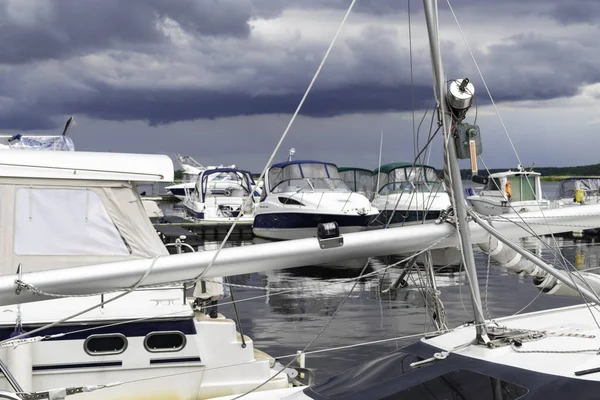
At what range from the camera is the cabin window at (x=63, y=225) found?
7660 mm

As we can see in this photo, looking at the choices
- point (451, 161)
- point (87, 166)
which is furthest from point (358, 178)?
point (451, 161)

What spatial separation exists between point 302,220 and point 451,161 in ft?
76.4

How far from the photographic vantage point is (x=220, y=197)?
42.6 metres

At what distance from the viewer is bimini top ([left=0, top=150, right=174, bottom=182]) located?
779 cm

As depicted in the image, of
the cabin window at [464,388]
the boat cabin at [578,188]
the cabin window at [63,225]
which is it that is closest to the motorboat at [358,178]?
the boat cabin at [578,188]

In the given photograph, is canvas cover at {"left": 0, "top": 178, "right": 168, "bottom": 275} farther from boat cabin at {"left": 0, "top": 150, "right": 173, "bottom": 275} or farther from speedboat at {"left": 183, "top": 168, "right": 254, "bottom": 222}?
speedboat at {"left": 183, "top": 168, "right": 254, "bottom": 222}

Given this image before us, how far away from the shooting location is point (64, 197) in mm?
7883

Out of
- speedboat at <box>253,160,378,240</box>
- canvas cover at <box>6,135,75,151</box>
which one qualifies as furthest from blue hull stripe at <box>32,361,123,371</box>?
speedboat at <box>253,160,378,240</box>

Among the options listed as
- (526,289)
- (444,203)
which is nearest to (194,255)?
(526,289)

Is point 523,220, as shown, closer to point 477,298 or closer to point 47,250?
point 477,298

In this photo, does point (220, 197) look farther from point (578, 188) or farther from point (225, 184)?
point (578, 188)

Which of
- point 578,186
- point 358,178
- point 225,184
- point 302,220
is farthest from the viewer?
point 225,184

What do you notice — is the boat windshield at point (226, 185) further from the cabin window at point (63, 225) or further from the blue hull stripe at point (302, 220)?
the cabin window at point (63, 225)

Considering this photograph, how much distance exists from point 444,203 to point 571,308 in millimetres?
20461
